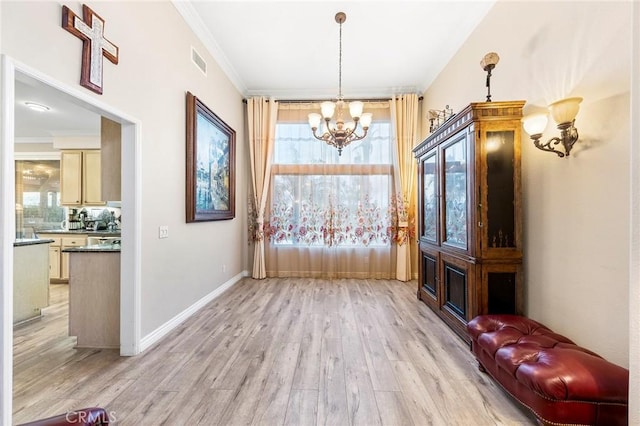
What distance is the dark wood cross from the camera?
1806 mm

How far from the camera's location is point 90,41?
1938mm

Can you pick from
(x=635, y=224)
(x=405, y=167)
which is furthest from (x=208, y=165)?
(x=635, y=224)

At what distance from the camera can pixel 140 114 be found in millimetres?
2484

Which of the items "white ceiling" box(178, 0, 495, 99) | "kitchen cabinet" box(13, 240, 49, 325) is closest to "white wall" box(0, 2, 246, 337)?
"white ceiling" box(178, 0, 495, 99)

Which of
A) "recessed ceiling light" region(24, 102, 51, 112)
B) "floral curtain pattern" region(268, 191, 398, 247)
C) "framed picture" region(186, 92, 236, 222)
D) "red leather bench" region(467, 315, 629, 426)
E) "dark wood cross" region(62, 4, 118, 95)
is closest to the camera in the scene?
"red leather bench" region(467, 315, 629, 426)

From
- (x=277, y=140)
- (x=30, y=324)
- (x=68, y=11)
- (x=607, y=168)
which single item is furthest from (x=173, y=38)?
(x=607, y=168)

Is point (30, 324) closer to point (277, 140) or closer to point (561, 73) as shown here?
point (277, 140)

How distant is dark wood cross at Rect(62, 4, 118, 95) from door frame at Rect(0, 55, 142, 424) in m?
0.13

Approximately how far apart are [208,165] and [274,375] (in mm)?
2893

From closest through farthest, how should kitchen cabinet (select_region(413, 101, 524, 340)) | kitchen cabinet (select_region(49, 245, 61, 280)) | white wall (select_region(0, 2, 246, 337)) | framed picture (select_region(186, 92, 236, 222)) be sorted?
white wall (select_region(0, 2, 246, 337))
kitchen cabinet (select_region(413, 101, 524, 340))
framed picture (select_region(186, 92, 236, 222))
kitchen cabinet (select_region(49, 245, 61, 280))

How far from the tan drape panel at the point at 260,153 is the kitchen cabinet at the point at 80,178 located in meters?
3.21

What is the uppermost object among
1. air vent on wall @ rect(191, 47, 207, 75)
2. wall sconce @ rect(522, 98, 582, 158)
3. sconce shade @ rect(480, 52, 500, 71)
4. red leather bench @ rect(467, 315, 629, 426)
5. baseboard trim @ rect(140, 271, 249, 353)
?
air vent on wall @ rect(191, 47, 207, 75)

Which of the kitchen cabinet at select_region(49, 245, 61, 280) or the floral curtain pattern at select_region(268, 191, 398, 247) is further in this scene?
the floral curtain pattern at select_region(268, 191, 398, 247)

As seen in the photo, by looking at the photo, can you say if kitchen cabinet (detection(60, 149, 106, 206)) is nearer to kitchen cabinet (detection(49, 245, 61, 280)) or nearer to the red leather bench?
kitchen cabinet (detection(49, 245, 61, 280))
